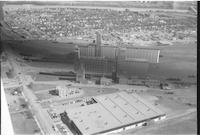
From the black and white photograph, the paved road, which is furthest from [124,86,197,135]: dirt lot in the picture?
the paved road

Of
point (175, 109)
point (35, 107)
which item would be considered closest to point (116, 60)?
point (175, 109)

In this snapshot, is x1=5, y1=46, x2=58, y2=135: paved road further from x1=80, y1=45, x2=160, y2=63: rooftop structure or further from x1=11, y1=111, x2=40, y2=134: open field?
x1=80, y1=45, x2=160, y2=63: rooftop structure

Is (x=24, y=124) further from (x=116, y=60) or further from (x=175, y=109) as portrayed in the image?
(x=175, y=109)

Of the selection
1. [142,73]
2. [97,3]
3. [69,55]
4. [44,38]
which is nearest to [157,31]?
[142,73]

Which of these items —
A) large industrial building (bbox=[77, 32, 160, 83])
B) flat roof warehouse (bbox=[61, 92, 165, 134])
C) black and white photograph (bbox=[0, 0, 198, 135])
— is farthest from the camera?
large industrial building (bbox=[77, 32, 160, 83])

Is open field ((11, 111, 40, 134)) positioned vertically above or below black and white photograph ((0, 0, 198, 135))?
below

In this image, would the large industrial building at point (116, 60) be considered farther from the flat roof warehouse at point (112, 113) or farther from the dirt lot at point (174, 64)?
the flat roof warehouse at point (112, 113)

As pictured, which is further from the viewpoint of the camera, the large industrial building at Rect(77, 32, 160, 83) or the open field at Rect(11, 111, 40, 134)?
the large industrial building at Rect(77, 32, 160, 83)
